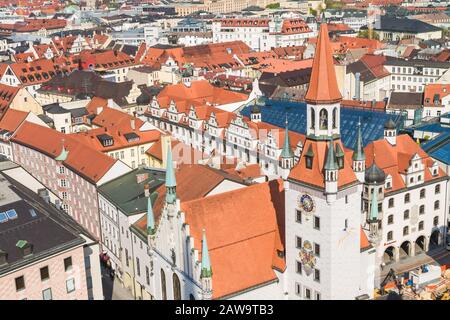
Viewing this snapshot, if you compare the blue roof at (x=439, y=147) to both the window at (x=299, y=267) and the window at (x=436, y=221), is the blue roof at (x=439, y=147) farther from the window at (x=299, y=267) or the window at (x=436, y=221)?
the window at (x=299, y=267)

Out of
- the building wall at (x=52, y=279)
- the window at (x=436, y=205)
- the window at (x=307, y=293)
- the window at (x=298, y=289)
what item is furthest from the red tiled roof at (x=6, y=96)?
the window at (x=307, y=293)

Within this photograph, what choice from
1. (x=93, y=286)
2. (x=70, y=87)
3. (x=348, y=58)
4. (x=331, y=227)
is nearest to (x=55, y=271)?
(x=93, y=286)

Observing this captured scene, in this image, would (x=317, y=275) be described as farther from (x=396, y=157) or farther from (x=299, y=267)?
(x=396, y=157)

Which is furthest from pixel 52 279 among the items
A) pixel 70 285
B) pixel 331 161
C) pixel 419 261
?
pixel 419 261

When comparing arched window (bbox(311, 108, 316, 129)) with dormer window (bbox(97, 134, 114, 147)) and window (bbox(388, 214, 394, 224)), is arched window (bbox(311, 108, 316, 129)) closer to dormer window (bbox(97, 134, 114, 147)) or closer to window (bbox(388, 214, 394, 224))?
window (bbox(388, 214, 394, 224))

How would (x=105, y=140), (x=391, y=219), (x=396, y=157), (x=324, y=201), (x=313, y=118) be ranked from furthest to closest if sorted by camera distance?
1. (x=105, y=140)
2. (x=396, y=157)
3. (x=391, y=219)
4. (x=313, y=118)
5. (x=324, y=201)

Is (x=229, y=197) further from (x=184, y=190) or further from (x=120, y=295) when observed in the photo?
(x=120, y=295)
